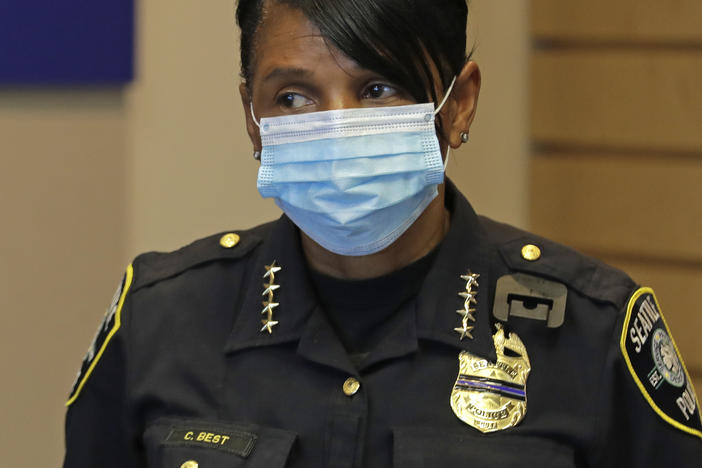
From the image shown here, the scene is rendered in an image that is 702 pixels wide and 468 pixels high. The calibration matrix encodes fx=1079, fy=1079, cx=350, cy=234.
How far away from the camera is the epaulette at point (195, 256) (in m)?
1.61

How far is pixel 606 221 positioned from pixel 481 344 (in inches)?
68.1

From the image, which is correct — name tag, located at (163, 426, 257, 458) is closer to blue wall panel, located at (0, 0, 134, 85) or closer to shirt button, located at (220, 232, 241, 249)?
shirt button, located at (220, 232, 241, 249)

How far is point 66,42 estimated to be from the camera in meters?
2.13

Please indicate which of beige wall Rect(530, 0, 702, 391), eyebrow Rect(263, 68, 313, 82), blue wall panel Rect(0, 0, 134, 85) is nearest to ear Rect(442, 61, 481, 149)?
eyebrow Rect(263, 68, 313, 82)

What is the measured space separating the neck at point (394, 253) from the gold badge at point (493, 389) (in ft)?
0.52

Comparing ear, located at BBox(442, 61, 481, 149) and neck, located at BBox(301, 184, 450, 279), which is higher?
ear, located at BBox(442, 61, 481, 149)

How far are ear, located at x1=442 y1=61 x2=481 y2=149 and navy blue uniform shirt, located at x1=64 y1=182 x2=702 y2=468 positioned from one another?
4.9 inches

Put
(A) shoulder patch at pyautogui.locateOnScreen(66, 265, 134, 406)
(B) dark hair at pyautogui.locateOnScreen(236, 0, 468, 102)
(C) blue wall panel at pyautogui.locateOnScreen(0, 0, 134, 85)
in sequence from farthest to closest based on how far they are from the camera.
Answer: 1. (C) blue wall panel at pyautogui.locateOnScreen(0, 0, 134, 85)
2. (A) shoulder patch at pyautogui.locateOnScreen(66, 265, 134, 406)
3. (B) dark hair at pyautogui.locateOnScreen(236, 0, 468, 102)

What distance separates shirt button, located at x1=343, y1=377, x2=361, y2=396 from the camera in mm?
1405

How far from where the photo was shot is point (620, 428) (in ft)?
4.62

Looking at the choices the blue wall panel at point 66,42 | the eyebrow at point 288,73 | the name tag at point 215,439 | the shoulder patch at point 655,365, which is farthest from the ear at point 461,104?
the blue wall panel at point 66,42

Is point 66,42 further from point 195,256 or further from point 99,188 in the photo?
point 195,256

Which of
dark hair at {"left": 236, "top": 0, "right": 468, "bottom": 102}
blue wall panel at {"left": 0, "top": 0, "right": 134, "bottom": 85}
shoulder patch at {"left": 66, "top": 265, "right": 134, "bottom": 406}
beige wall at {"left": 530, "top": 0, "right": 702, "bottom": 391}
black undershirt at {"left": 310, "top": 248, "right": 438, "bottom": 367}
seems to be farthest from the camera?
beige wall at {"left": 530, "top": 0, "right": 702, "bottom": 391}

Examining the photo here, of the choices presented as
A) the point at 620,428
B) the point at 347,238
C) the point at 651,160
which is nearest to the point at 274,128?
the point at 347,238
